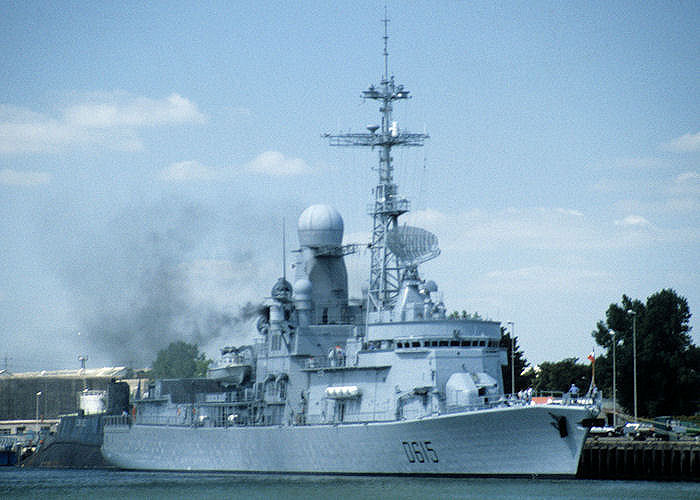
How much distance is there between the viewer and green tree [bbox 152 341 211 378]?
87.9m

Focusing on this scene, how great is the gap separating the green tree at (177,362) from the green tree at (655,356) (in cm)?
3344

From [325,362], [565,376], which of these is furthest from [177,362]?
[325,362]

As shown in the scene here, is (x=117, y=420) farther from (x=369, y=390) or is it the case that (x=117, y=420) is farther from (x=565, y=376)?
(x=565, y=376)

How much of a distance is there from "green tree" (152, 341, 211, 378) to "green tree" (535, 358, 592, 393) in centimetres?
2659

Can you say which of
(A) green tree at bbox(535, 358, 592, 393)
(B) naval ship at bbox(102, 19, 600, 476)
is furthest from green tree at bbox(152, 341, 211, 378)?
(B) naval ship at bbox(102, 19, 600, 476)

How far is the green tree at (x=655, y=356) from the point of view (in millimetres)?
61938

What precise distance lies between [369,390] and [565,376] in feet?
111

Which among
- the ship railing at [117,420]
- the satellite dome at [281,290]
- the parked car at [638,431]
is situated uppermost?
the satellite dome at [281,290]

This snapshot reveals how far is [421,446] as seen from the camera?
3731cm

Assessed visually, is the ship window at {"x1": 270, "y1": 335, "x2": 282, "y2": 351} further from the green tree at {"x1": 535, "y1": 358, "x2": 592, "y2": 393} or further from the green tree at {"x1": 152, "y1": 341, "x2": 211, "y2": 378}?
the green tree at {"x1": 152, "y1": 341, "x2": 211, "y2": 378}

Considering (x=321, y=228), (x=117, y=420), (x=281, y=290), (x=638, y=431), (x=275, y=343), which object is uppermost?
(x=321, y=228)

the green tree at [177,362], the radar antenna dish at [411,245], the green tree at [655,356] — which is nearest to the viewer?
the radar antenna dish at [411,245]

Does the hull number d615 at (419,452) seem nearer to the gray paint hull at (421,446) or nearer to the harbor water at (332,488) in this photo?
the gray paint hull at (421,446)

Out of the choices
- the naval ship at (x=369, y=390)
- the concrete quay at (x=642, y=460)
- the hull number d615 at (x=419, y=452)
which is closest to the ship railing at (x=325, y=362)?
the naval ship at (x=369, y=390)
